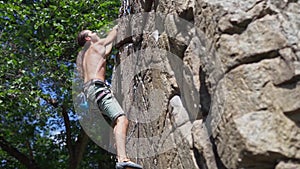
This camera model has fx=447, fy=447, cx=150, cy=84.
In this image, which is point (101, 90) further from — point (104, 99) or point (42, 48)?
point (42, 48)

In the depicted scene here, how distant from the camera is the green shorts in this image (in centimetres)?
414

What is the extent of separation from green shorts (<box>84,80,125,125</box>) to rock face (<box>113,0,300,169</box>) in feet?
1.28

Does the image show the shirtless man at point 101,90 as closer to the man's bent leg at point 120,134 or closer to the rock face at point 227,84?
the man's bent leg at point 120,134

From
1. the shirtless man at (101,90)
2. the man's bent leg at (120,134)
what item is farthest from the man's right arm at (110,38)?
the man's bent leg at (120,134)

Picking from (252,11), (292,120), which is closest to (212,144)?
(292,120)

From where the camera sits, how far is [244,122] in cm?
253

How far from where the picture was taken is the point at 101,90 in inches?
167

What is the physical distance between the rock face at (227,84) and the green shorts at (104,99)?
0.39 metres

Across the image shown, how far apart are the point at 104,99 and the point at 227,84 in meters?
1.74

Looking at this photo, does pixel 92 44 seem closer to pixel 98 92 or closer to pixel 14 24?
pixel 98 92

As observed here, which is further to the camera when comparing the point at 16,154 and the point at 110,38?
the point at 16,154

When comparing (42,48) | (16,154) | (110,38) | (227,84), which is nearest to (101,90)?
(110,38)

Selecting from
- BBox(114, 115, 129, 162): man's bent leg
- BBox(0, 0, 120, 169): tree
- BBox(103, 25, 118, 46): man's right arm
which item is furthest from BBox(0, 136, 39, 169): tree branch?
BBox(114, 115, 129, 162): man's bent leg

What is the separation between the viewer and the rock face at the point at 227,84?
2482 millimetres
